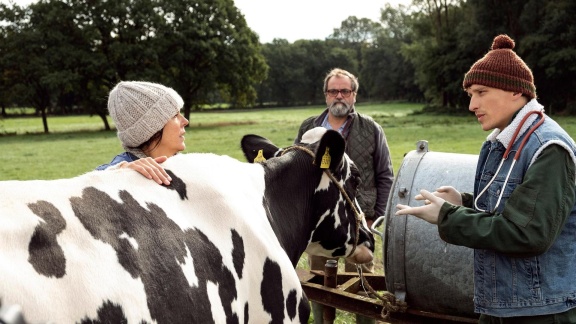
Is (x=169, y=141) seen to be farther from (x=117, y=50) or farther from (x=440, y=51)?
(x=440, y=51)

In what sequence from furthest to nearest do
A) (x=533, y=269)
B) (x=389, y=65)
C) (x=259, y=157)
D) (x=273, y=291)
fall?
(x=389, y=65) → (x=259, y=157) → (x=273, y=291) → (x=533, y=269)

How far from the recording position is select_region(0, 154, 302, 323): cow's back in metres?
1.96

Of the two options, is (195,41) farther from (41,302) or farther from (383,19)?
(383,19)

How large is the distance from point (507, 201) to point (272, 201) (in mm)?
1483

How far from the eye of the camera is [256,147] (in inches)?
173

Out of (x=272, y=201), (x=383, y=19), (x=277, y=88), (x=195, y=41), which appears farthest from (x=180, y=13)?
(x=383, y=19)

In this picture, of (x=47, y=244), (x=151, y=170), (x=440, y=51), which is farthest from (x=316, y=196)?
(x=440, y=51)

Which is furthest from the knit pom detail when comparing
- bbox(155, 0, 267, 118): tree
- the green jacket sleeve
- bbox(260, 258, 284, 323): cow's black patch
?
bbox(155, 0, 267, 118): tree

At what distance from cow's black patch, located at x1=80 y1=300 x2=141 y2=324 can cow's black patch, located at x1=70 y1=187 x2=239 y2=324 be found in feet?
0.48

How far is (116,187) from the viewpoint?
256 cm

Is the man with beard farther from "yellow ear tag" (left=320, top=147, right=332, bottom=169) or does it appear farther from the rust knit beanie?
the rust knit beanie

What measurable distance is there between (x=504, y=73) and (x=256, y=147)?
2.17m

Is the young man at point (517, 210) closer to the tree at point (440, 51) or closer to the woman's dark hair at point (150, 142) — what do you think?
the woman's dark hair at point (150, 142)

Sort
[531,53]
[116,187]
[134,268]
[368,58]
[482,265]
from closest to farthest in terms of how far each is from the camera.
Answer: [134,268] → [116,187] → [482,265] → [531,53] → [368,58]
